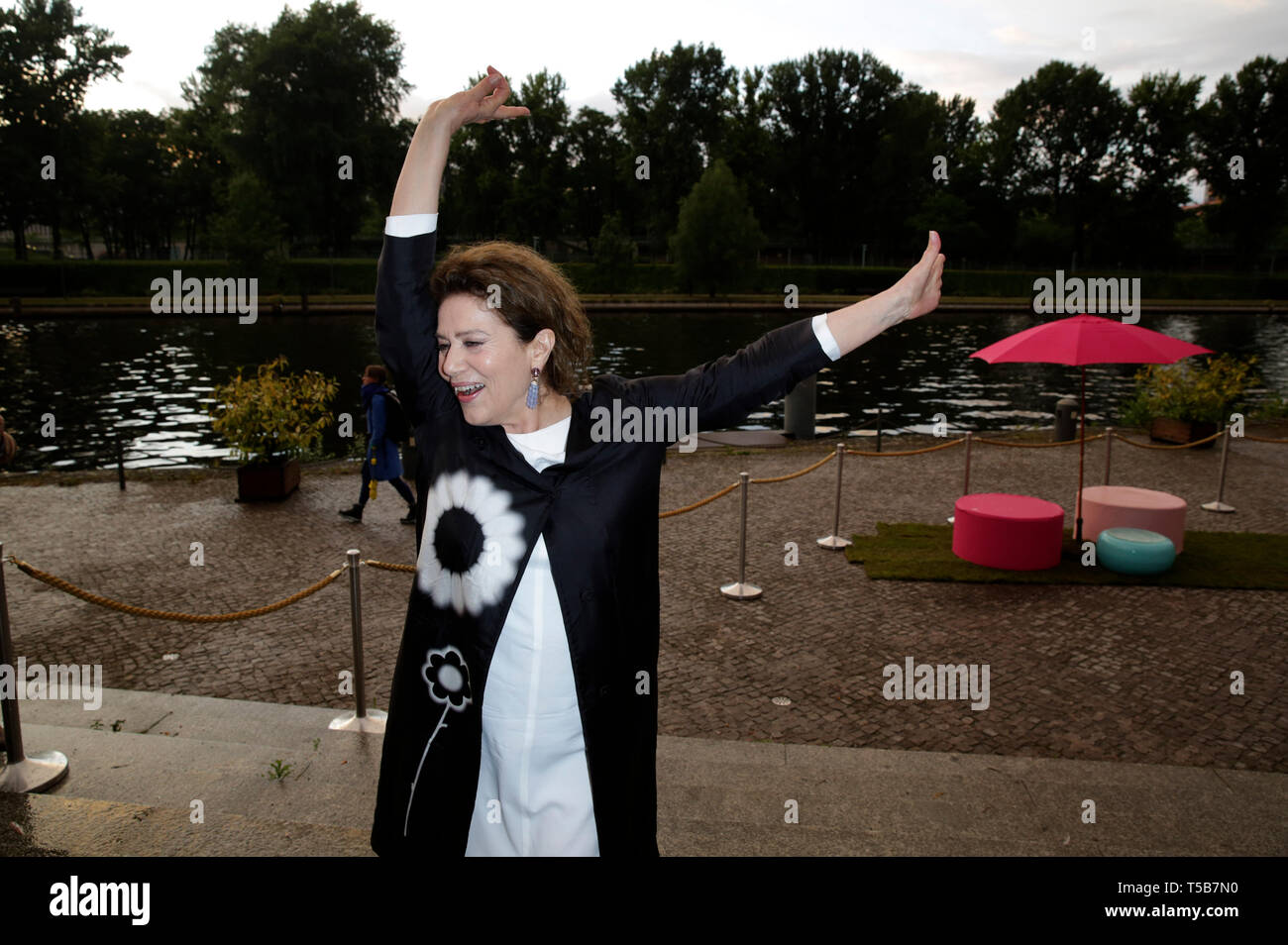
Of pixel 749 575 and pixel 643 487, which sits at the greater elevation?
pixel 643 487

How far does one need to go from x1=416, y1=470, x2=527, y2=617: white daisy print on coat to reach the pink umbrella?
7.55m

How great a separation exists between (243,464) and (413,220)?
11321mm

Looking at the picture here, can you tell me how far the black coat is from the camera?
229 centimetres

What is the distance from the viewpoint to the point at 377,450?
37.3 ft

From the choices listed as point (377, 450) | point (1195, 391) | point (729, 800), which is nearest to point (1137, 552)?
point (729, 800)

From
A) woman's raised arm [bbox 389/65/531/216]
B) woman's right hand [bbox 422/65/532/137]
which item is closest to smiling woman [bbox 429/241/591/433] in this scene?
woman's raised arm [bbox 389/65/531/216]

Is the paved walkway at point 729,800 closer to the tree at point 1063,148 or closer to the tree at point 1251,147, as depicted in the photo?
the tree at point 1063,148

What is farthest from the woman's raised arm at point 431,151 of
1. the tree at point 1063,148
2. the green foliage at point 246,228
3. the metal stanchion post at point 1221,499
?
the tree at point 1063,148

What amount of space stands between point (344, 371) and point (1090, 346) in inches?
1058

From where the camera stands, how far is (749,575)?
934cm

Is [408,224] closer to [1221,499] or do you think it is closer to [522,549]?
[522,549]

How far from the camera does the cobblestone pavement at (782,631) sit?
614cm
